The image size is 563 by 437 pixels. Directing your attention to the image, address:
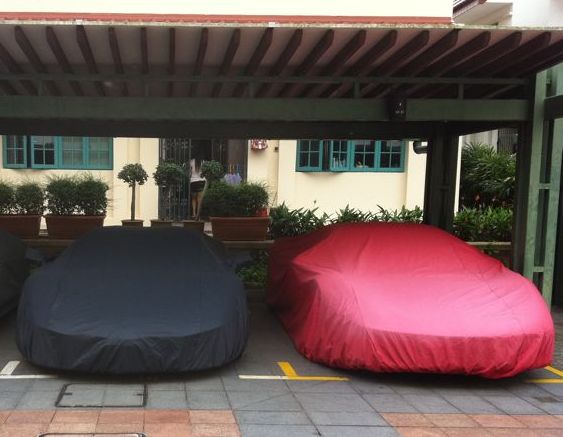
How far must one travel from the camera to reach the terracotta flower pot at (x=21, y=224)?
9.68 m

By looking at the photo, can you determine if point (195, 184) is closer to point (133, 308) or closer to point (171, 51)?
point (171, 51)

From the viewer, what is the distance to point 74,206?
1031 centimetres

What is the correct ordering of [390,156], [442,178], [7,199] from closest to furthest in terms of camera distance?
[442,178]
[7,199]
[390,156]

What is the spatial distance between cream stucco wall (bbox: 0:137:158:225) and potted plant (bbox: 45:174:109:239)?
3.13 metres

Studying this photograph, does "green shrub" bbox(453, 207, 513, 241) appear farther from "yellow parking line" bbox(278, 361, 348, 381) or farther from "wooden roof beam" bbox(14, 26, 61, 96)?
"wooden roof beam" bbox(14, 26, 61, 96)

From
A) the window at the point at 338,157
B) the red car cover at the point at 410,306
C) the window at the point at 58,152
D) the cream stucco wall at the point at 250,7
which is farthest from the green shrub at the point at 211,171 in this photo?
the red car cover at the point at 410,306

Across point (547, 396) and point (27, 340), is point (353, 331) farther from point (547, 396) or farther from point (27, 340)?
point (27, 340)

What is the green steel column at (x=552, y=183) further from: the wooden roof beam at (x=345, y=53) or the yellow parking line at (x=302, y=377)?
the yellow parking line at (x=302, y=377)

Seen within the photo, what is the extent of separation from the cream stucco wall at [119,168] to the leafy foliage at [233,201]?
379 cm

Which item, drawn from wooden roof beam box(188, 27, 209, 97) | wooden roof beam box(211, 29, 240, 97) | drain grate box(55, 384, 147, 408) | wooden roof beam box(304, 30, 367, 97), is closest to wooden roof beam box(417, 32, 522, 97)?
wooden roof beam box(304, 30, 367, 97)

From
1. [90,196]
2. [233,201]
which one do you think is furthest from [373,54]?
[90,196]

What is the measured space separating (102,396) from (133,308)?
79cm

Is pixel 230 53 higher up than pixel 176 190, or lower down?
higher up

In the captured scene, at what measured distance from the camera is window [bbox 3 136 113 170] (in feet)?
44.9
